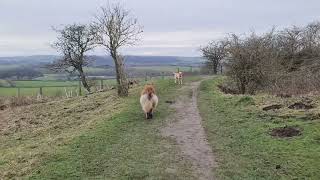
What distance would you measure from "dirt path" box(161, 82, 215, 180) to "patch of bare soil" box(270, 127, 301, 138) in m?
2.20

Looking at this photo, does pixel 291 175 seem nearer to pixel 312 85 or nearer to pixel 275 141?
pixel 275 141

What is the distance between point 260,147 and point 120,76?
1946cm

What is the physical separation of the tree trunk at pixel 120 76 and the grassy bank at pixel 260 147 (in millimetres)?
11914

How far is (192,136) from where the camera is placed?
15.5 meters

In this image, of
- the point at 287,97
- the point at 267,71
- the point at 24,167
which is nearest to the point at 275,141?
the point at 24,167

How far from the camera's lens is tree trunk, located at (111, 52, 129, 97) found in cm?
3079

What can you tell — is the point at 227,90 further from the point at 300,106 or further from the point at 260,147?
the point at 260,147

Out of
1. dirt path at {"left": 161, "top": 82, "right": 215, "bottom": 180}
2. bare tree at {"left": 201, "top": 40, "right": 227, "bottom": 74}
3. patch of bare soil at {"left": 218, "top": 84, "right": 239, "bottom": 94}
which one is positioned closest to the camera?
dirt path at {"left": 161, "top": 82, "right": 215, "bottom": 180}

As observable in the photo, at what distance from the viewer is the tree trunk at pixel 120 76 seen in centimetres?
3079

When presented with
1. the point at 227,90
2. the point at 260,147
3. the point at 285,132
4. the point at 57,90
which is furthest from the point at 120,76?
the point at 260,147

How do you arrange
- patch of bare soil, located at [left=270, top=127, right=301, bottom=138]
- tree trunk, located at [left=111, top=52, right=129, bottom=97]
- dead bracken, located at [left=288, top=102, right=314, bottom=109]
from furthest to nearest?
tree trunk, located at [left=111, top=52, right=129, bottom=97] < dead bracken, located at [left=288, top=102, right=314, bottom=109] < patch of bare soil, located at [left=270, top=127, right=301, bottom=138]

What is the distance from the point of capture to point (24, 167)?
11.8 meters

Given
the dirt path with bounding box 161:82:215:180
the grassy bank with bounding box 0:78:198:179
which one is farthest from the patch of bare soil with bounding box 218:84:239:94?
the grassy bank with bounding box 0:78:198:179

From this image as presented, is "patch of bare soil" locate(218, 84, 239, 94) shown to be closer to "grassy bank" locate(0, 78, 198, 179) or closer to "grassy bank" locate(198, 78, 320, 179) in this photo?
"grassy bank" locate(198, 78, 320, 179)
